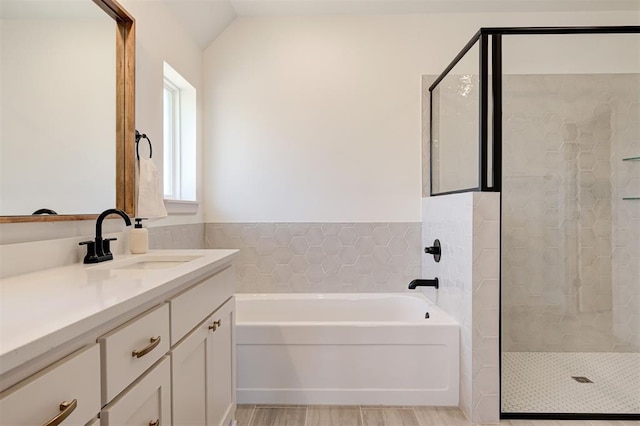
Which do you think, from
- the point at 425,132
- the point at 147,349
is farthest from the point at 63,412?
the point at 425,132

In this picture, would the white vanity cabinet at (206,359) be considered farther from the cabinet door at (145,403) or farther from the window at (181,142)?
the window at (181,142)

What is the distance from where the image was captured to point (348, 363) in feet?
7.19

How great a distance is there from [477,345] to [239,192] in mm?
1929

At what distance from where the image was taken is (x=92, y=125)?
1636mm

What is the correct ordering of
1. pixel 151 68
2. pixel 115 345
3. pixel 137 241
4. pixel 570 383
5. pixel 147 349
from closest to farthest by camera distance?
pixel 115 345, pixel 147 349, pixel 137 241, pixel 151 68, pixel 570 383

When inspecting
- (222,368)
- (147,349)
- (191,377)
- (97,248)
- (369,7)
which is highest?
(369,7)

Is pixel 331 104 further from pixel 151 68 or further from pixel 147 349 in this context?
pixel 147 349

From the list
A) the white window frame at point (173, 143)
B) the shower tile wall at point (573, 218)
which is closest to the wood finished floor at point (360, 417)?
the shower tile wall at point (573, 218)

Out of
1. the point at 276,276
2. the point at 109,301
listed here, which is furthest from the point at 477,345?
the point at 109,301

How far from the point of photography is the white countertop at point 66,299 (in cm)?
61

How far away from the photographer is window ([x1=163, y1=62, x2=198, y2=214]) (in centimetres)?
279

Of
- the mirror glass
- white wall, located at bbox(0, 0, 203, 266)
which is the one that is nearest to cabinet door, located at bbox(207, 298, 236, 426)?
white wall, located at bbox(0, 0, 203, 266)

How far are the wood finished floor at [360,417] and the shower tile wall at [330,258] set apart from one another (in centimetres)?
94

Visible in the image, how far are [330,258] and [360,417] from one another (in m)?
1.16
